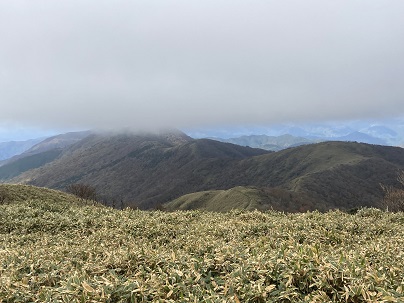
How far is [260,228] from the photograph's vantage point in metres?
15.0

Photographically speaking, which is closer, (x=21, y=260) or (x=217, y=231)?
(x=21, y=260)

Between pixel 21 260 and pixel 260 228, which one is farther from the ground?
pixel 21 260

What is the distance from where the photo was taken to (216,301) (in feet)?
17.9

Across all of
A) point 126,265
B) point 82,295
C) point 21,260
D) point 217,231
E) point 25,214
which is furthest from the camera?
point 25,214

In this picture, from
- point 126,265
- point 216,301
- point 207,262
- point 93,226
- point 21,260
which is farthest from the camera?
point 93,226

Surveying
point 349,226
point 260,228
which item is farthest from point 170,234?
point 349,226

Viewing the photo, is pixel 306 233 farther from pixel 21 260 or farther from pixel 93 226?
pixel 93 226

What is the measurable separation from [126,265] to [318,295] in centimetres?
492

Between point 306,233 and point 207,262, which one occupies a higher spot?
point 207,262

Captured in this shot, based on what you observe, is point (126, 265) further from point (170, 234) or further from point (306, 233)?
point (306, 233)

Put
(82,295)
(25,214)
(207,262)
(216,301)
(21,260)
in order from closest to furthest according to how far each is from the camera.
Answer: (216,301), (82,295), (207,262), (21,260), (25,214)

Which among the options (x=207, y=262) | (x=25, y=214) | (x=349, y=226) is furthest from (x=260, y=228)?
(x=25, y=214)

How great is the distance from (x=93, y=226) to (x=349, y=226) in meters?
13.6

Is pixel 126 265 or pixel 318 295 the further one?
pixel 126 265
